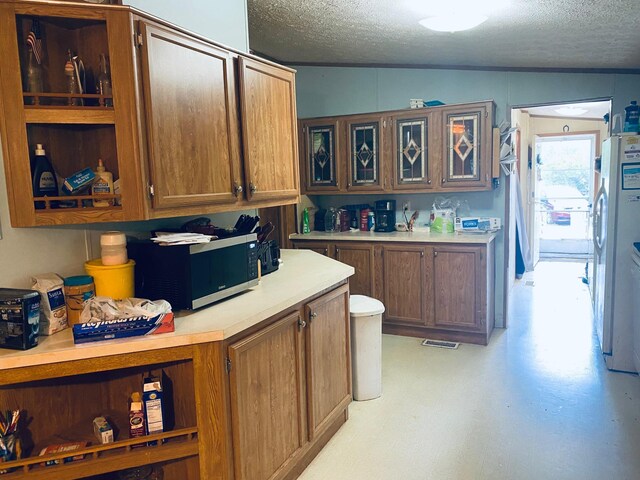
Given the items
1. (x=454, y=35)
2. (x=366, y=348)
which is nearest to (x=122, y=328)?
(x=366, y=348)

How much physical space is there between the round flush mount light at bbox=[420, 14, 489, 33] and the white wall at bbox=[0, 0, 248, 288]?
1.22 meters

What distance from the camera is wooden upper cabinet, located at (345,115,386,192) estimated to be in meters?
4.54

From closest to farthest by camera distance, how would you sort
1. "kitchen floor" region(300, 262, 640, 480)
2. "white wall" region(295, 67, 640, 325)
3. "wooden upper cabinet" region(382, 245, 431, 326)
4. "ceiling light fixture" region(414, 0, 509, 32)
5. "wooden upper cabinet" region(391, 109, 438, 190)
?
"kitchen floor" region(300, 262, 640, 480)
"ceiling light fixture" region(414, 0, 509, 32)
"white wall" region(295, 67, 640, 325)
"wooden upper cabinet" region(382, 245, 431, 326)
"wooden upper cabinet" region(391, 109, 438, 190)

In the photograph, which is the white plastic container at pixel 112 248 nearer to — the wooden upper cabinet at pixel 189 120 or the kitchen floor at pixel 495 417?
the wooden upper cabinet at pixel 189 120

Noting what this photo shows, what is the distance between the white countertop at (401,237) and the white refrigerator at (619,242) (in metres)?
0.88

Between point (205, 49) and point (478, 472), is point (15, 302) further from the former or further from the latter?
point (478, 472)

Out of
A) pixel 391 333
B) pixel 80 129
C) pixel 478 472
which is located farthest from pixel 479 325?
pixel 80 129

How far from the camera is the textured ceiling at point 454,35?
109 inches

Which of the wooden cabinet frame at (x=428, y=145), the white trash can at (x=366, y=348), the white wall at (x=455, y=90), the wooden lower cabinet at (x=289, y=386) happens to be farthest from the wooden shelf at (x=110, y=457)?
the white wall at (x=455, y=90)

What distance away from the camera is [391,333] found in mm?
4480

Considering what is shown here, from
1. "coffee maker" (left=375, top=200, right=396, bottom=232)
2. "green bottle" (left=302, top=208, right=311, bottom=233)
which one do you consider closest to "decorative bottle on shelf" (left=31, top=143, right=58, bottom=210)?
"green bottle" (left=302, top=208, right=311, bottom=233)

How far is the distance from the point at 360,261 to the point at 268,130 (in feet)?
6.88

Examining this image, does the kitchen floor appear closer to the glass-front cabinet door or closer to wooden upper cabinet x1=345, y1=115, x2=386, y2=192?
wooden upper cabinet x1=345, y1=115, x2=386, y2=192

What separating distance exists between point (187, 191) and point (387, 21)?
1.93m
